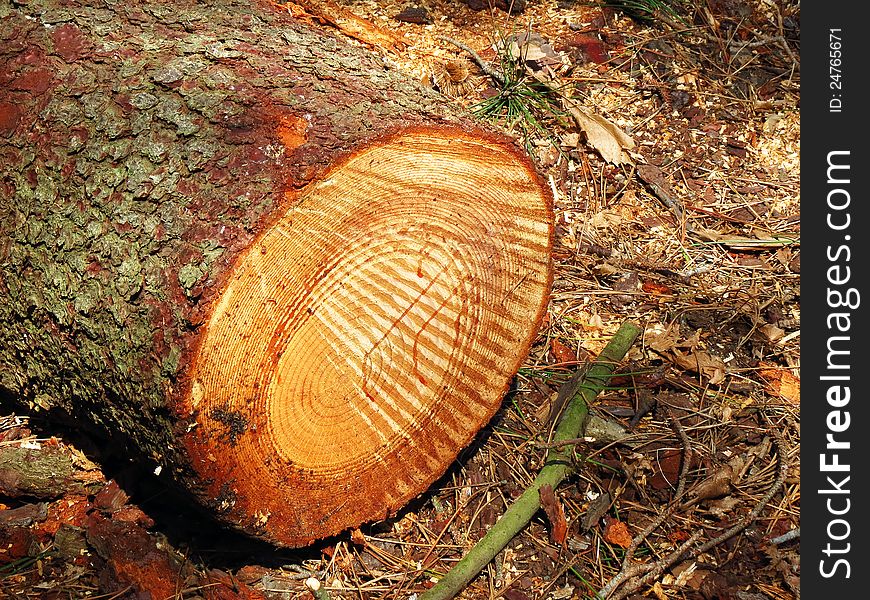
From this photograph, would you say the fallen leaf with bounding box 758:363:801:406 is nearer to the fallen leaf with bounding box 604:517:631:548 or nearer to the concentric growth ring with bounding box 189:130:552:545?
the fallen leaf with bounding box 604:517:631:548

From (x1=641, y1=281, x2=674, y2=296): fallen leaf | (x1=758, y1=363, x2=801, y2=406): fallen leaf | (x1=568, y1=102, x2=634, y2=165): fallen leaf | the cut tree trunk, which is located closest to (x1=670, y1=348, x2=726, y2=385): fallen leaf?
(x1=758, y1=363, x2=801, y2=406): fallen leaf

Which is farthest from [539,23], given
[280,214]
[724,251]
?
[280,214]

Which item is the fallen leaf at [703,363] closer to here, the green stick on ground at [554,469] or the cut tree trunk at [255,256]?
the green stick on ground at [554,469]

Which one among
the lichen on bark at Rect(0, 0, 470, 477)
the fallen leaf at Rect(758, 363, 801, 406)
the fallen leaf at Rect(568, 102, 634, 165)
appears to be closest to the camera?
the lichen on bark at Rect(0, 0, 470, 477)

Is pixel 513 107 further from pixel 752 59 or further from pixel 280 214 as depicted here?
pixel 280 214

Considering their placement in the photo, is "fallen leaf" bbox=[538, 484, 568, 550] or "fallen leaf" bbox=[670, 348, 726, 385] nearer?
"fallen leaf" bbox=[538, 484, 568, 550]

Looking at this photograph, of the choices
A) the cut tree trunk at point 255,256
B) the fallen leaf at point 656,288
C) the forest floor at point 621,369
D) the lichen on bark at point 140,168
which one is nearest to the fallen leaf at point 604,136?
the forest floor at point 621,369
